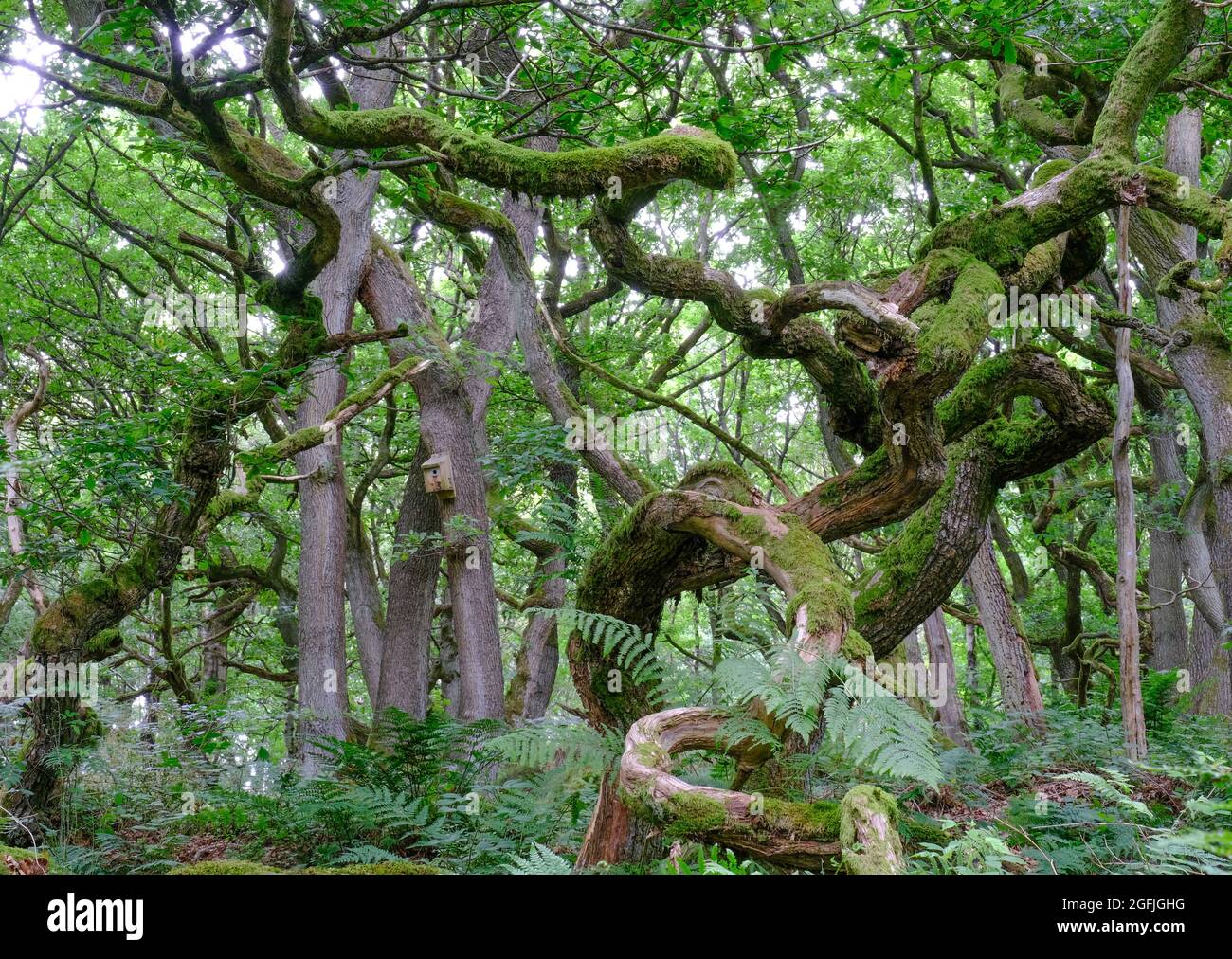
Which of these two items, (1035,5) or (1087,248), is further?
(1035,5)

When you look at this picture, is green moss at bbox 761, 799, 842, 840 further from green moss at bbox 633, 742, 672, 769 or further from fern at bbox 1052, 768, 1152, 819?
fern at bbox 1052, 768, 1152, 819

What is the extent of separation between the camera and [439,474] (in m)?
9.66

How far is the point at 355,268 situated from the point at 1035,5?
22.4ft

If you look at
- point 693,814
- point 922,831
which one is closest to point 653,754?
point 693,814

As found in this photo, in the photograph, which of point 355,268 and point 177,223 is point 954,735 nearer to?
point 355,268

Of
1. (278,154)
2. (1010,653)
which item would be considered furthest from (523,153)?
(1010,653)

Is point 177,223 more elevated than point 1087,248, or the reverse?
point 177,223

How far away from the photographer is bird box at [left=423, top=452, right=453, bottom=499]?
31.7 feet

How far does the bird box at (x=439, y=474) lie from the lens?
31.7 ft

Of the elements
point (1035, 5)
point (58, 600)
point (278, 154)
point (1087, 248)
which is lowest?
point (58, 600)

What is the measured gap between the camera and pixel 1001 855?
3.29 m

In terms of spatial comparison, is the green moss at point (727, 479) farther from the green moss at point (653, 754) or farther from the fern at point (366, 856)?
the fern at point (366, 856)

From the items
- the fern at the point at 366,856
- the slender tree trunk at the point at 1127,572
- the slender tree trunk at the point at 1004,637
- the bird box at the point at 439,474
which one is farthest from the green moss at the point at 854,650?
the bird box at the point at 439,474
